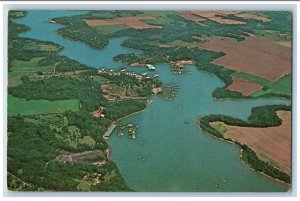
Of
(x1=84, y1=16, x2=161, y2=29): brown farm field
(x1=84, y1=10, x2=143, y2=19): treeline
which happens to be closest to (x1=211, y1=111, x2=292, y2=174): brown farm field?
(x1=84, y1=16, x2=161, y2=29): brown farm field

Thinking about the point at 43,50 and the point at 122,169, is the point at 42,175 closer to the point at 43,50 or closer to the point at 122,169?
the point at 122,169

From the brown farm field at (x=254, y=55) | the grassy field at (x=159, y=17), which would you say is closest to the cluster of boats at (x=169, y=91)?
the brown farm field at (x=254, y=55)

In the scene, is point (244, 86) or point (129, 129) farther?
point (244, 86)

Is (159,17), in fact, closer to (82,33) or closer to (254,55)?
(82,33)

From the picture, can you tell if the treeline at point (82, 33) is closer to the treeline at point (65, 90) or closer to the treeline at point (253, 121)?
the treeline at point (65, 90)

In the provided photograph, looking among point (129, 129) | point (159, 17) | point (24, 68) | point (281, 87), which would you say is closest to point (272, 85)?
point (281, 87)

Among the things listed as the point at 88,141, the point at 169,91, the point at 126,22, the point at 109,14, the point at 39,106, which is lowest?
the point at 88,141

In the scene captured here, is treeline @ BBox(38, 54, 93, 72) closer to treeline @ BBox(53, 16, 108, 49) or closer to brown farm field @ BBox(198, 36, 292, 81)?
treeline @ BBox(53, 16, 108, 49)
